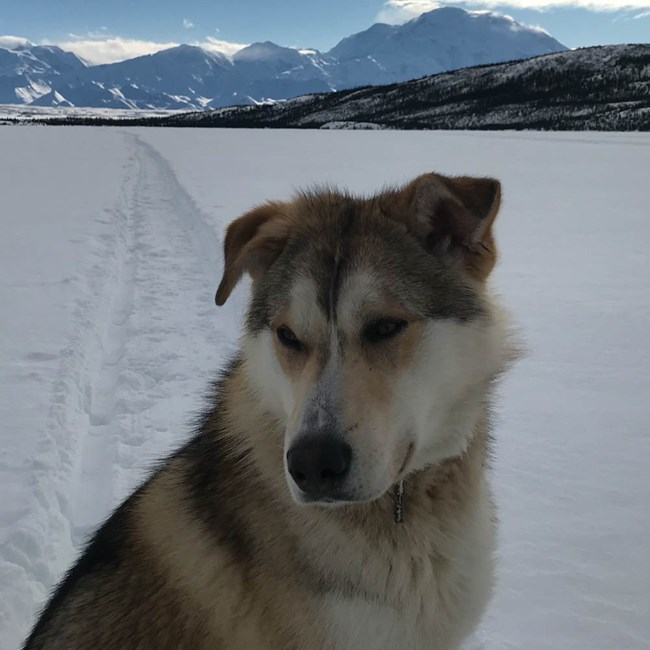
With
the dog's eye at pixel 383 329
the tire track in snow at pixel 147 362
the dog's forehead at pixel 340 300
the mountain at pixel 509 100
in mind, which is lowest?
the mountain at pixel 509 100

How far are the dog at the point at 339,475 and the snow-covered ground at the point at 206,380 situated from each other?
0.91m

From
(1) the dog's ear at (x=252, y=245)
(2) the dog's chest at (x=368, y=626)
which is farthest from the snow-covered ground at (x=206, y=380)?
(1) the dog's ear at (x=252, y=245)

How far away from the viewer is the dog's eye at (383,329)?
7.16ft

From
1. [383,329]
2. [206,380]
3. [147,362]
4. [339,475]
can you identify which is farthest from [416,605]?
[147,362]

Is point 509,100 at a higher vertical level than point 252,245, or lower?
lower

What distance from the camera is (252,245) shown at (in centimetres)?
246

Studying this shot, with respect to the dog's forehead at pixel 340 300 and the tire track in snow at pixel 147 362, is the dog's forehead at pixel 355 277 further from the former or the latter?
the tire track in snow at pixel 147 362

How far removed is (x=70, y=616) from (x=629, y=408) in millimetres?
3937

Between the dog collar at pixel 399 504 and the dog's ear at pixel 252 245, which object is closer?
the dog collar at pixel 399 504

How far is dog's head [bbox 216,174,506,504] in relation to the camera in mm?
1952

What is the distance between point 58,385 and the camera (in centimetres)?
510

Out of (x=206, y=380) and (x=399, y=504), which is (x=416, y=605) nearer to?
(x=399, y=504)

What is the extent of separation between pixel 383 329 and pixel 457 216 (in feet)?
1.76

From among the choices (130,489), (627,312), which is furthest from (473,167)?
(130,489)
